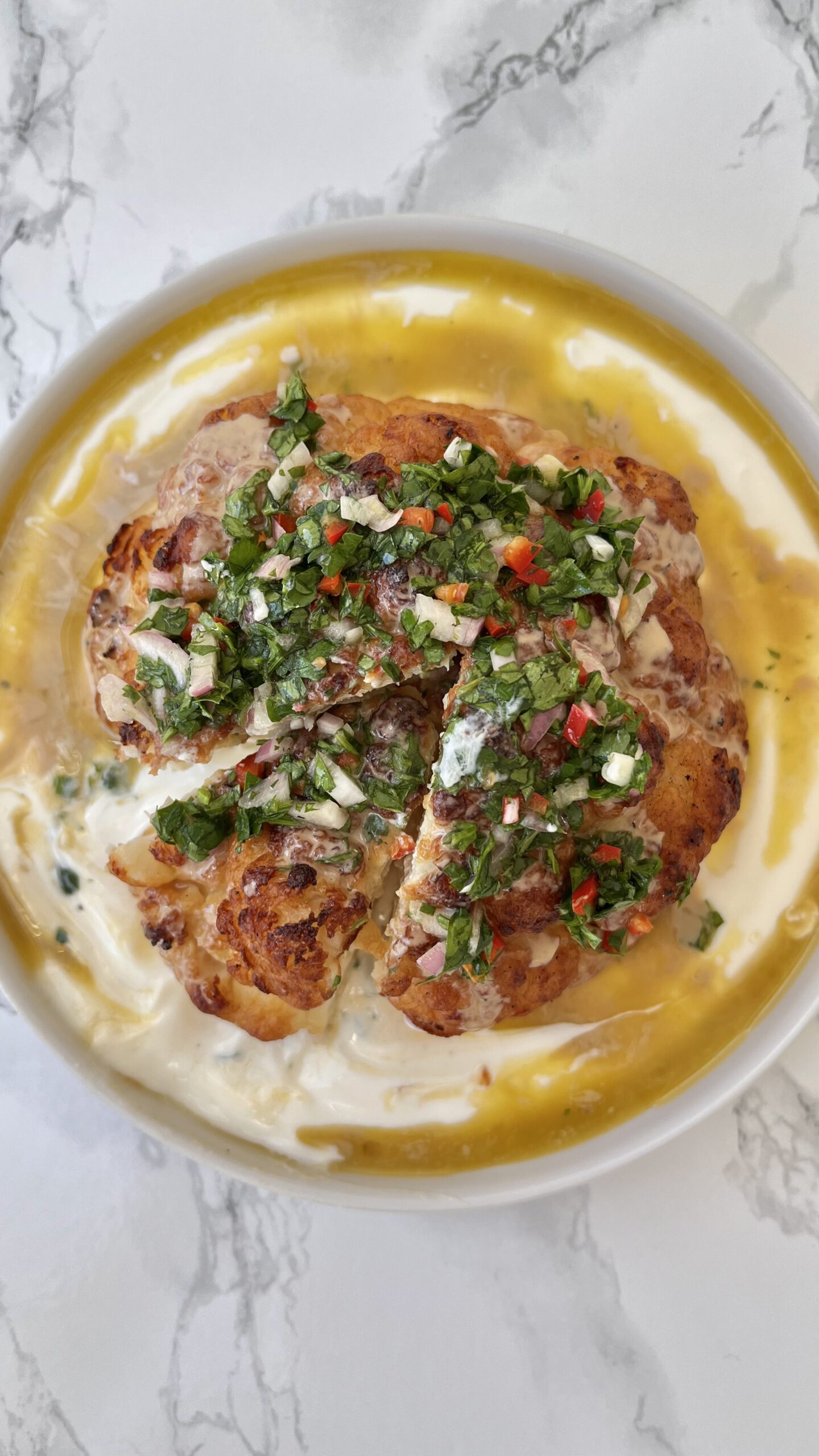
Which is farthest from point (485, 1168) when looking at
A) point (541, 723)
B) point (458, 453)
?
point (458, 453)

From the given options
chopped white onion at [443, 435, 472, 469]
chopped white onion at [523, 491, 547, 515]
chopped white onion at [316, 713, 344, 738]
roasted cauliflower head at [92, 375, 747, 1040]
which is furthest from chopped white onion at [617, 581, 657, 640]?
chopped white onion at [316, 713, 344, 738]

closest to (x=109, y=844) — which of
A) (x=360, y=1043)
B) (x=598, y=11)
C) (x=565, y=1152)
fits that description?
(x=360, y=1043)

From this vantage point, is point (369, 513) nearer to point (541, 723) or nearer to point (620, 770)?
point (541, 723)

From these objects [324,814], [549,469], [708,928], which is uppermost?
[549,469]

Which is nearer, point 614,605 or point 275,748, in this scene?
point 614,605

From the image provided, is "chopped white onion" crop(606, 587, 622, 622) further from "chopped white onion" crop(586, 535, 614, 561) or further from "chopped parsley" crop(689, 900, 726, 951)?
"chopped parsley" crop(689, 900, 726, 951)
